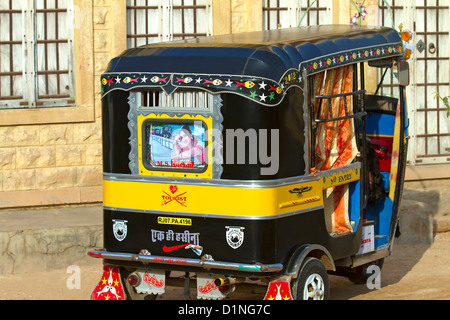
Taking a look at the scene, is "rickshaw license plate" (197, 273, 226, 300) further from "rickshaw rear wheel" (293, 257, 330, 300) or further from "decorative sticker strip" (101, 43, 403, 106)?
"decorative sticker strip" (101, 43, 403, 106)

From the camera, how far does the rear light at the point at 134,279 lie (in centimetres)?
812

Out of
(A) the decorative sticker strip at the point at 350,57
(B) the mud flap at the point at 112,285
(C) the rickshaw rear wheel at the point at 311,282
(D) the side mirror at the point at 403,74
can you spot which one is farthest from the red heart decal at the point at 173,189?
(D) the side mirror at the point at 403,74

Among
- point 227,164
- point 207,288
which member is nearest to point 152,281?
point 207,288

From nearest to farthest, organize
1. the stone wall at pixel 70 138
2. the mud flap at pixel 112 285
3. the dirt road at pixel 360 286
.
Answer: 1. the mud flap at pixel 112 285
2. the dirt road at pixel 360 286
3. the stone wall at pixel 70 138

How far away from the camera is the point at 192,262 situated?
25.3ft

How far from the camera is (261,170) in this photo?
7.55m

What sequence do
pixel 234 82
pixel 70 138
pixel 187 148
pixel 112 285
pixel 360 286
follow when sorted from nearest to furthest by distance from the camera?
pixel 234 82 < pixel 187 148 < pixel 112 285 < pixel 360 286 < pixel 70 138

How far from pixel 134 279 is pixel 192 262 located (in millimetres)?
668

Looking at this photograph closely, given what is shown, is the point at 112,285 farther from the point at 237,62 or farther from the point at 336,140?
the point at 336,140

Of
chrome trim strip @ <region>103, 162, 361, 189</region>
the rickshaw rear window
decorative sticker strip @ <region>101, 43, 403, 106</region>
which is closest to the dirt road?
chrome trim strip @ <region>103, 162, 361, 189</region>

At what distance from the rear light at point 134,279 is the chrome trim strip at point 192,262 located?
0.19 metres

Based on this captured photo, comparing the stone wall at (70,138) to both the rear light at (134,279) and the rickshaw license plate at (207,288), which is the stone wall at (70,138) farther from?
the rickshaw license plate at (207,288)

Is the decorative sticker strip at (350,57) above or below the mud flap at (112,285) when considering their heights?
above

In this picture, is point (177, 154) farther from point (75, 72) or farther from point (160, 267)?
point (75, 72)
